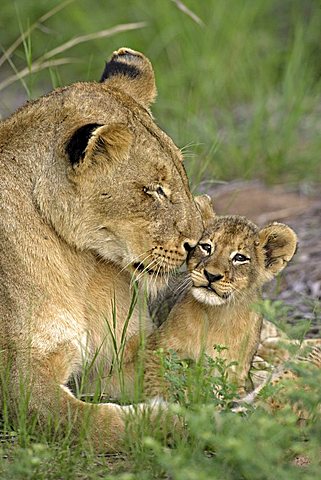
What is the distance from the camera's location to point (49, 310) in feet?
15.5

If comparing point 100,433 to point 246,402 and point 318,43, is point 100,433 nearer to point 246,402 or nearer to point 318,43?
point 246,402

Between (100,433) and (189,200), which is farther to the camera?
(189,200)

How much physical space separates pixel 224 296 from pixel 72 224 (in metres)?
0.73

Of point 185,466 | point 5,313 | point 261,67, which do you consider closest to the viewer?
point 185,466

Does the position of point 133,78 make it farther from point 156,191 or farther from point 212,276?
point 212,276

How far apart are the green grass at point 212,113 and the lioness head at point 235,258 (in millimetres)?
467

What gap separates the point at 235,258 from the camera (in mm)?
5098

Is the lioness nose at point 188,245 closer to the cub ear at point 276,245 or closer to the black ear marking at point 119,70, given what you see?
the cub ear at point 276,245

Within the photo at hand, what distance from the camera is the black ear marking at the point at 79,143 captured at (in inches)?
179

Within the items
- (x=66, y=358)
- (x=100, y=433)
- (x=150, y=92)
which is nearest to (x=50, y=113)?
(x=150, y=92)

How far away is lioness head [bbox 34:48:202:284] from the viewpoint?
4.68 m

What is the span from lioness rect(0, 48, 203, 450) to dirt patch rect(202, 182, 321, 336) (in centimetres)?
158

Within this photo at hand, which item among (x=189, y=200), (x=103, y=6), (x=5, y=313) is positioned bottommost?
(x=5, y=313)

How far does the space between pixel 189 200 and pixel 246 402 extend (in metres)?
0.92
